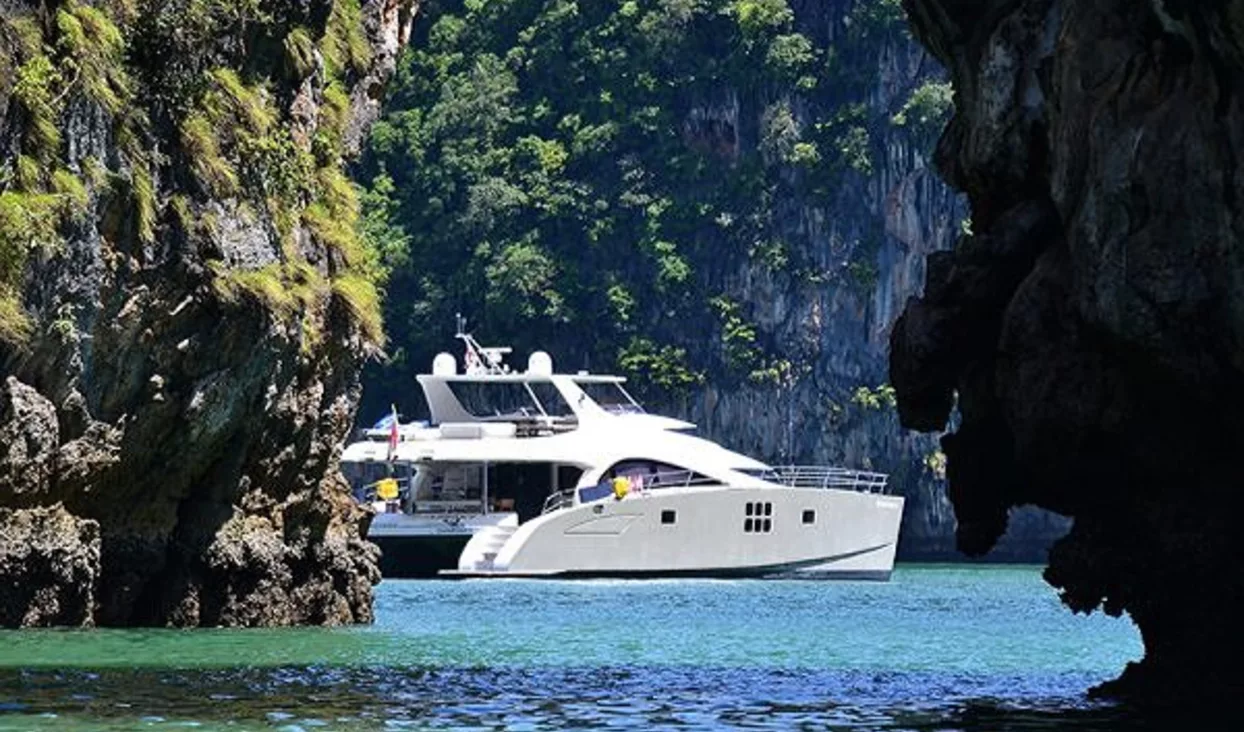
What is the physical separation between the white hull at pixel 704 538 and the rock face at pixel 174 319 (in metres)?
25.9

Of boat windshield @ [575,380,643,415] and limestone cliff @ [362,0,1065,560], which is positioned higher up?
limestone cliff @ [362,0,1065,560]

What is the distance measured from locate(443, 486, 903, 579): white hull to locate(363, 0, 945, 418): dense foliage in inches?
1549

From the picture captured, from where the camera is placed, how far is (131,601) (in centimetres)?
3803

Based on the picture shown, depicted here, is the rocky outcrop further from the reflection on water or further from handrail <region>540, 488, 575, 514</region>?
the reflection on water

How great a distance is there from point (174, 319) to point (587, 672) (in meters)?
7.78

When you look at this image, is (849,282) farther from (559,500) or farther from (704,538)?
(704,538)

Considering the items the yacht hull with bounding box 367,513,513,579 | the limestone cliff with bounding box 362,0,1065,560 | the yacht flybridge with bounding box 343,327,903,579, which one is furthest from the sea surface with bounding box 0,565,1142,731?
the limestone cliff with bounding box 362,0,1065,560

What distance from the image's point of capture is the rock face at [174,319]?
116 feet

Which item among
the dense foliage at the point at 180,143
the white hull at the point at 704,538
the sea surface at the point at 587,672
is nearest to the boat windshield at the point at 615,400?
the white hull at the point at 704,538

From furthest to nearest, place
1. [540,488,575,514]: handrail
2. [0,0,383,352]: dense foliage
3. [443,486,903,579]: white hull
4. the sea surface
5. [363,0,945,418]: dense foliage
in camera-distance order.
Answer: [363,0,945,418]: dense foliage, [540,488,575,514]: handrail, [443,486,903,579]: white hull, [0,0,383,352]: dense foliage, the sea surface

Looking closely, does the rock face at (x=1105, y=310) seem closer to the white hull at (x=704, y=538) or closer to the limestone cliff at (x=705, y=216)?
the white hull at (x=704, y=538)

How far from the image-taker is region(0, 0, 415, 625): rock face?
35.2m

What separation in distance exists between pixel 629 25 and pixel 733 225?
869 centimetres

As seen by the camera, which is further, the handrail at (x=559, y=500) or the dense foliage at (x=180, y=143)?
the handrail at (x=559, y=500)
